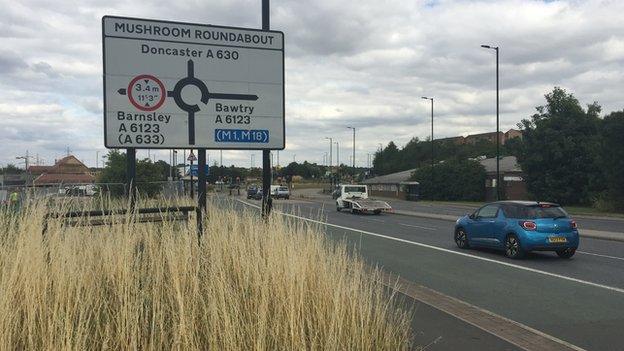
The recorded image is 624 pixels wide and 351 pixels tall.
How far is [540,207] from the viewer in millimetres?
14492

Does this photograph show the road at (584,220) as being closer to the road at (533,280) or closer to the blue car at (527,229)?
the road at (533,280)

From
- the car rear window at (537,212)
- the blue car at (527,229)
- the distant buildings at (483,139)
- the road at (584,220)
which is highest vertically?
the distant buildings at (483,139)

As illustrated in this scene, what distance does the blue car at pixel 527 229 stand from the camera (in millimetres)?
13844

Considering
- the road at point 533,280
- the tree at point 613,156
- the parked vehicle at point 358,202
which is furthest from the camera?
the tree at point 613,156

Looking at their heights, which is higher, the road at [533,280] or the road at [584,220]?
the road at [533,280]

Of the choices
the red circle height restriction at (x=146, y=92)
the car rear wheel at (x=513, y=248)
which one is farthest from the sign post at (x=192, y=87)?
the car rear wheel at (x=513, y=248)

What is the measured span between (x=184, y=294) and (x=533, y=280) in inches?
324

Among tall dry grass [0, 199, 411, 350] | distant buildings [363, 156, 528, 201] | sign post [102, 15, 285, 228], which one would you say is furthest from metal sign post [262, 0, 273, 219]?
distant buildings [363, 156, 528, 201]

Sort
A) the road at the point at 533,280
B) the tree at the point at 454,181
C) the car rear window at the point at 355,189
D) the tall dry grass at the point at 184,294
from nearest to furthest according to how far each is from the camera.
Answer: the tall dry grass at the point at 184,294, the road at the point at 533,280, the car rear window at the point at 355,189, the tree at the point at 454,181

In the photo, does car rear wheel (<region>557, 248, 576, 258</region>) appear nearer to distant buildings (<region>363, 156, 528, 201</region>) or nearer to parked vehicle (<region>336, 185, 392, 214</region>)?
parked vehicle (<region>336, 185, 392, 214</region>)

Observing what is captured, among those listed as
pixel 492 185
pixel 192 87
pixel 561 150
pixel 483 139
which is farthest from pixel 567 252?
pixel 483 139

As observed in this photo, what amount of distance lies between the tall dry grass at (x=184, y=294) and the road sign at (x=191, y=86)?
5.83 feet

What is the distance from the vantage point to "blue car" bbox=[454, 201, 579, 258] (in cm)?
1384

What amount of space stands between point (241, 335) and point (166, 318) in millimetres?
652
